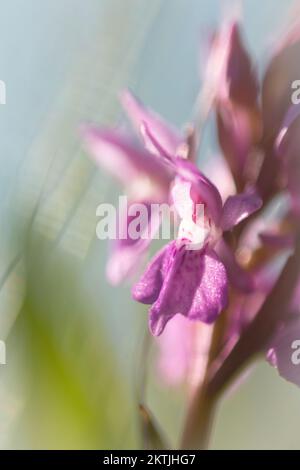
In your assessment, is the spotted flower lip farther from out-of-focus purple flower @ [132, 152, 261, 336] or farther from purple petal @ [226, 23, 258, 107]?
purple petal @ [226, 23, 258, 107]

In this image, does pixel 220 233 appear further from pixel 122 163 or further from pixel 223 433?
pixel 223 433

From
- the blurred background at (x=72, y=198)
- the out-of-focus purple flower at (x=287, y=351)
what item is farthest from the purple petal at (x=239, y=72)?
the out-of-focus purple flower at (x=287, y=351)

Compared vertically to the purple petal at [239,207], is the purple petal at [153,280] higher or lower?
lower

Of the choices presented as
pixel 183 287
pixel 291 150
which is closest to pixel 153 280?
pixel 183 287

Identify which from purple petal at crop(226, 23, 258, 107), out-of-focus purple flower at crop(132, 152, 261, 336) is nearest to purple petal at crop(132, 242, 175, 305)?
out-of-focus purple flower at crop(132, 152, 261, 336)

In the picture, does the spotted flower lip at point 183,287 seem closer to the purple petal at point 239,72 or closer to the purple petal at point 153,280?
the purple petal at point 153,280

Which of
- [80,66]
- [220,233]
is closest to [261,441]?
[220,233]
